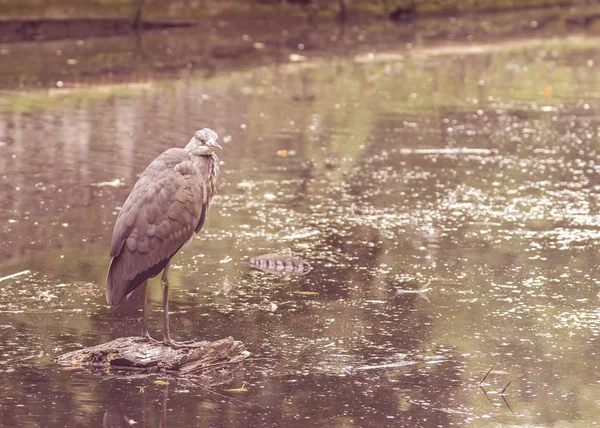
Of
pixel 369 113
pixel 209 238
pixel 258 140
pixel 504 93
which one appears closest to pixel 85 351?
pixel 209 238

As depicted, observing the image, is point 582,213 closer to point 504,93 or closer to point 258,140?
point 258,140

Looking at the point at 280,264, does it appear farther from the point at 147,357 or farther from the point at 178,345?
the point at 147,357

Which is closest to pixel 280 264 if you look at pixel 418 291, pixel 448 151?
pixel 418 291

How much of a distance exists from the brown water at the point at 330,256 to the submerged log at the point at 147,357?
13 centimetres

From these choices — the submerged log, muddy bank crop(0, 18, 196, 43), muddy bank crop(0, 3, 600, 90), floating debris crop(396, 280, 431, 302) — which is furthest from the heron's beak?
muddy bank crop(0, 18, 196, 43)

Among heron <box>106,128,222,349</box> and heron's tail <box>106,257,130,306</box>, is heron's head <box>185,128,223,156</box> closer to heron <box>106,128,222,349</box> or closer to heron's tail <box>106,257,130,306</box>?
heron <box>106,128,222,349</box>

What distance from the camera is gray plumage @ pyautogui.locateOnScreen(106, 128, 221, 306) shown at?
6008mm

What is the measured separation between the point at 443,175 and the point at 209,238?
312cm

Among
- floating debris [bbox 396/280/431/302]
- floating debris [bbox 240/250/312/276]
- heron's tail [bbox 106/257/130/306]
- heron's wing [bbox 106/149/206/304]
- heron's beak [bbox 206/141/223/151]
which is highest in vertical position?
heron's beak [bbox 206/141/223/151]

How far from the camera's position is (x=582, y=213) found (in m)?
9.79

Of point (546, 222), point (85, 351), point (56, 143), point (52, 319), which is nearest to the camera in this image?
point (85, 351)

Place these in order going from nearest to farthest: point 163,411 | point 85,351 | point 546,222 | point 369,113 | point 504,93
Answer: point 163,411
point 85,351
point 546,222
point 369,113
point 504,93

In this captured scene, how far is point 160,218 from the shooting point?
607 cm

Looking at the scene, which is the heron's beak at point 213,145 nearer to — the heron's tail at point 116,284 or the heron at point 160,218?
the heron at point 160,218
